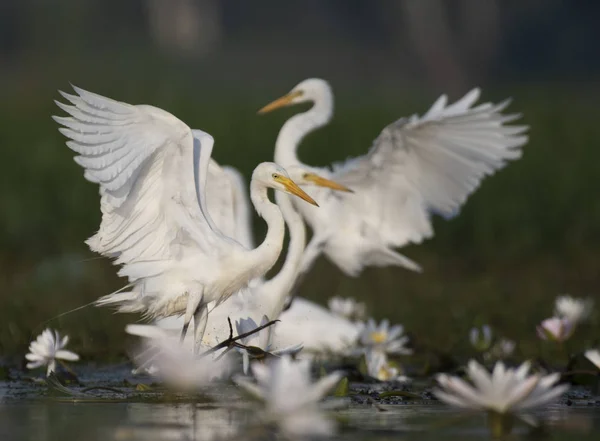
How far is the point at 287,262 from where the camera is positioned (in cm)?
623

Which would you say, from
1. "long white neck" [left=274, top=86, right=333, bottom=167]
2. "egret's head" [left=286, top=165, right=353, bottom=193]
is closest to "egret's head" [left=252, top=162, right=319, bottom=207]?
"egret's head" [left=286, top=165, right=353, bottom=193]

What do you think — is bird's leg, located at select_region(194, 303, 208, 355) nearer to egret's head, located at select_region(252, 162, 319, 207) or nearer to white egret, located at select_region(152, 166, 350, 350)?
white egret, located at select_region(152, 166, 350, 350)

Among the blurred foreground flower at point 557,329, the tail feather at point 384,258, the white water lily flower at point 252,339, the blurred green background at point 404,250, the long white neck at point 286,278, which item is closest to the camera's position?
the white water lily flower at point 252,339

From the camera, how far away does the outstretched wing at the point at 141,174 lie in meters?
5.10

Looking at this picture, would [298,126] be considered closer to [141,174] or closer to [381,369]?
[381,369]

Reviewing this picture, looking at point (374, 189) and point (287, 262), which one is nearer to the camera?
point (287, 262)

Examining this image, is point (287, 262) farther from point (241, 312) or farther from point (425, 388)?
point (425, 388)

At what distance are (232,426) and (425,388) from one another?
61.6 inches

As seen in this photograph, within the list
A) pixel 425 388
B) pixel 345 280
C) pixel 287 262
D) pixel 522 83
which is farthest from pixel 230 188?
pixel 522 83

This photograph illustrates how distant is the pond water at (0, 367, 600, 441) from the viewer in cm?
404

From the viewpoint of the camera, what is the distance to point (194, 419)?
14.5 ft

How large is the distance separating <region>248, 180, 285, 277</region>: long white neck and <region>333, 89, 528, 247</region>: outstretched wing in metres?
1.18

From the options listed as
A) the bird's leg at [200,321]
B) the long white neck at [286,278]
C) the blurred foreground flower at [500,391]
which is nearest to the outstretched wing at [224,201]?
the long white neck at [286,278]

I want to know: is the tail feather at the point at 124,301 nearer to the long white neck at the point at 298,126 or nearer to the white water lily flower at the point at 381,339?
the white water lily flower at the point at 381,339
